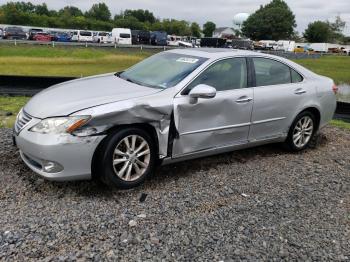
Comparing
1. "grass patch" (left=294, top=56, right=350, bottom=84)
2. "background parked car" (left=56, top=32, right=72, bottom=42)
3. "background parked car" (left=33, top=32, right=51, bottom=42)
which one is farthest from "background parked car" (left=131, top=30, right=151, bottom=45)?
"grass patch" (left=294, top=56, right=350, bottom=84)

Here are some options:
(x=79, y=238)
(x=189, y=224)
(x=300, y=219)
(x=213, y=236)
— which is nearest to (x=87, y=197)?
(x=79, y=238)

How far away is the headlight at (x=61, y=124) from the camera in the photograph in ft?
13.0

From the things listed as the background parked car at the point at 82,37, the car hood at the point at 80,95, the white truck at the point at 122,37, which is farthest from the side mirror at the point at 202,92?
the background parked car at the point at 82,37

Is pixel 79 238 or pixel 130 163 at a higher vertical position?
pixel 130 163

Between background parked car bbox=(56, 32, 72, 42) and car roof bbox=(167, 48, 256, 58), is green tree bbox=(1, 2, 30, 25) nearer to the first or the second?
background parked car bbox=(56, 32, 72, 42)

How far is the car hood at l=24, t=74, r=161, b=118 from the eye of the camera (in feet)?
13.6

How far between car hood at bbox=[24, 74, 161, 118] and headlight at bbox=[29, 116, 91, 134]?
70 mm

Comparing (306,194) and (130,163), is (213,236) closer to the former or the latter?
(130,163)

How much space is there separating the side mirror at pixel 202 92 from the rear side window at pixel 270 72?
113 cm

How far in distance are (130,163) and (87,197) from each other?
578 millimetres

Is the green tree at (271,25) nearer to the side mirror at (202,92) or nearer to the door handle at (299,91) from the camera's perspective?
the door handle at (299,91)

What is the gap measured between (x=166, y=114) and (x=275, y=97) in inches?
74.4

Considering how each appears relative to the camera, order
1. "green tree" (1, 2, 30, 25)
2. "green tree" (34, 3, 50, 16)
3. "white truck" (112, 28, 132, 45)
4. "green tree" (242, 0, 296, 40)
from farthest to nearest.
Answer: "green tree" (242, 0, 296, 40), "green tree" (34, 3, 50, 16), "green tree" (1, 2, 30, 25), "white truck" (112, 28, 132, 45)

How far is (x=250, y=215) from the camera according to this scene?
13.4 feet
